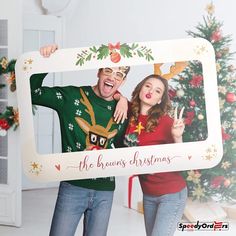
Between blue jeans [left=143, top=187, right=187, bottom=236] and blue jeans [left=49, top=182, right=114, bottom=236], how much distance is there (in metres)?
0.26

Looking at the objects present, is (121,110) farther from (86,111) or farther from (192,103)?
(192,103)

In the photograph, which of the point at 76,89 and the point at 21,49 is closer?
the point at 76,89

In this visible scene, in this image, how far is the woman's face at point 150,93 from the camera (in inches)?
134

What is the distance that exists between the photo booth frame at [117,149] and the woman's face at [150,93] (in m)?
0.13

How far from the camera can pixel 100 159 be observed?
3.39 meters

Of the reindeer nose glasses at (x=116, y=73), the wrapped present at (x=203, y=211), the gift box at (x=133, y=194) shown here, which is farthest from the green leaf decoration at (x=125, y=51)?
the wrapped present at (x=203, y=211)

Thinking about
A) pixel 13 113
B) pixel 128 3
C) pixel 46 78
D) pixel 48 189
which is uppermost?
pixel 128 3

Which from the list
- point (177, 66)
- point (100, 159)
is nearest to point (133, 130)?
point (100, 159)

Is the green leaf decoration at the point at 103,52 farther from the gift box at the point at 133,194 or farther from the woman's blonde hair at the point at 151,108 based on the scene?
the gift box at the point at 133,194

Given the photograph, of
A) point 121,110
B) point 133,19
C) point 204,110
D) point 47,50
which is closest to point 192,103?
point 204,110

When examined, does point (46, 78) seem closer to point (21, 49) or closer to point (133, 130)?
point (21, 49)

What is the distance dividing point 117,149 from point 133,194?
0.36 m

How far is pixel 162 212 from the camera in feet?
11.4

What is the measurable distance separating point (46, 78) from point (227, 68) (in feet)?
3.83
